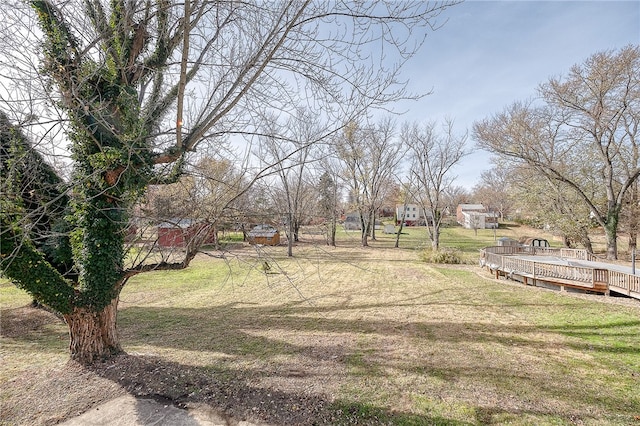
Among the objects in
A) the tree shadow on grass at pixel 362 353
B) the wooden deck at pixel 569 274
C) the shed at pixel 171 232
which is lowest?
the tree shadow on grass at pixel 362 353

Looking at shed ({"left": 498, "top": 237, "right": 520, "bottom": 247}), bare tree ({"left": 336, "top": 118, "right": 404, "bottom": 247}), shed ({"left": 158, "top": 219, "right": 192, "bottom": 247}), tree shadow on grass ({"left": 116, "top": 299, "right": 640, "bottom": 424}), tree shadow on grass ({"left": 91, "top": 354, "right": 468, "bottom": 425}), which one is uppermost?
bare tree ({"left": 336, "top": 118, "right": 404, "bottom": 247})

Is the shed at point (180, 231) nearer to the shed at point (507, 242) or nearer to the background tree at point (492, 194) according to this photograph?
the shed at point (507, 242)

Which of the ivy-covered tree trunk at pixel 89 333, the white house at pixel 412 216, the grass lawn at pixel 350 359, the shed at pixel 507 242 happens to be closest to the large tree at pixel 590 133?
the shed at pixel 507 242

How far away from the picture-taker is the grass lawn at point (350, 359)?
11.8ft

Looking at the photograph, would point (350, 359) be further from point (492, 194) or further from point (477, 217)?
point (492, 194)

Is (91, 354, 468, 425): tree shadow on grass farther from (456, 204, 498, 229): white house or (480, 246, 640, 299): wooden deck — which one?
(456, 204, 498, 229): white house

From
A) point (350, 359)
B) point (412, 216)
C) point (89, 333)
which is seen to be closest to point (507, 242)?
point (350, 359)

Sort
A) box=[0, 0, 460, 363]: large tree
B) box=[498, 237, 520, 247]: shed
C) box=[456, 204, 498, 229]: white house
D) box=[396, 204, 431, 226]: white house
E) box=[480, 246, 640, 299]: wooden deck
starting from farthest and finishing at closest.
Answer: box=[396, 204, 431, 226]: white house, box=[456, 204, 498, 229]: white house, box=[498, 237, 520, 247]: shed, box=[480, 246, 640, 299]: wooden deck, box=[0, 0, 460, 363]: large tree

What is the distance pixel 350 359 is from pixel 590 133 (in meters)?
19.4

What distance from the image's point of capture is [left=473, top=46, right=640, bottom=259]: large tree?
14531 millimetres

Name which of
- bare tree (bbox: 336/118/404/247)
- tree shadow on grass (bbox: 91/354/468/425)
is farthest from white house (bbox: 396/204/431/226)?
tree shadow on grass (bbox: 91/354/468/425)

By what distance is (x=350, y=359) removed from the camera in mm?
5035

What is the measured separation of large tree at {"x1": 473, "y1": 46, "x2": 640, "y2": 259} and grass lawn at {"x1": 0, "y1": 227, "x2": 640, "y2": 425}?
10.5 m

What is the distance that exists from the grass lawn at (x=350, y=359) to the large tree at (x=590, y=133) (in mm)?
10539
